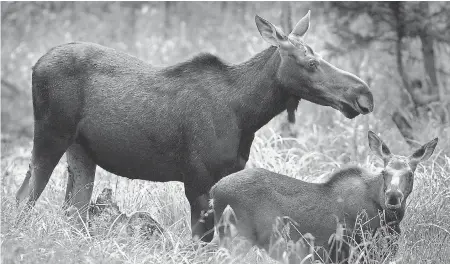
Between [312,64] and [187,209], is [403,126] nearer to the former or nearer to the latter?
[187,209]

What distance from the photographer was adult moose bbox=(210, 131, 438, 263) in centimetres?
565

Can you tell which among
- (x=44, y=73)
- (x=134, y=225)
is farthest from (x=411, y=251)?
(x=44, y=73)

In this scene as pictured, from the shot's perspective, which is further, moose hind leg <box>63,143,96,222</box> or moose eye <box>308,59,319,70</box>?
moose hind leg <box>63,143,96,222</box>

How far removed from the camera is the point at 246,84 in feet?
20.1

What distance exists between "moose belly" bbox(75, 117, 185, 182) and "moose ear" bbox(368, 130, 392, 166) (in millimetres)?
1468

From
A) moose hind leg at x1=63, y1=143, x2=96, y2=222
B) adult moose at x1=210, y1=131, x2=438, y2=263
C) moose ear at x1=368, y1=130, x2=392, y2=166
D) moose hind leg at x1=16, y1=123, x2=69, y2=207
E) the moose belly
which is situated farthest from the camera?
moose hind leg at x1=63, y1=143, x2=96, y2=222

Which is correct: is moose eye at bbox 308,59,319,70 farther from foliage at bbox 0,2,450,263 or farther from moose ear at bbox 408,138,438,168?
foliage at bbox 0,2,450,263

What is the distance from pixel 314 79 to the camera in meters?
5.89

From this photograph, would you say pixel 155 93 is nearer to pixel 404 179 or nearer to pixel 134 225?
pixel 134 225

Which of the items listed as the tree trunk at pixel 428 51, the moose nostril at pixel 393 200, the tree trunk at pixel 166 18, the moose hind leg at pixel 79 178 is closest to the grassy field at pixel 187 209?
the moose hind leg at pixel 79 178

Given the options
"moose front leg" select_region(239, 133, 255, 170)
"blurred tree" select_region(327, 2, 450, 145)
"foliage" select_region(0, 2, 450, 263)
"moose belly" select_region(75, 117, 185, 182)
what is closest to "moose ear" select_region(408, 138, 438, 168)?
"foliage" select_region(0, 2, 450, 263)

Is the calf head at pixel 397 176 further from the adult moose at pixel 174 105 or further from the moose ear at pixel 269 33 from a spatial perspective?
the moose ear at pixel 269 33

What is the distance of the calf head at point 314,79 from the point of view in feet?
18.8

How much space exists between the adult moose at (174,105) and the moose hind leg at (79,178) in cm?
5
